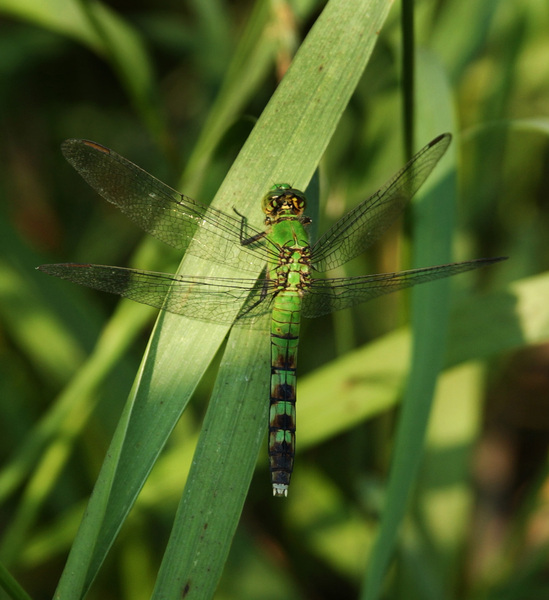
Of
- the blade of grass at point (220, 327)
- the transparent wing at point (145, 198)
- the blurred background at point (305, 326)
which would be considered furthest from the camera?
the blurred background at point (305, 326)

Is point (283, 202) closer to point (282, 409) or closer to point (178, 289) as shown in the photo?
point (178, 289)

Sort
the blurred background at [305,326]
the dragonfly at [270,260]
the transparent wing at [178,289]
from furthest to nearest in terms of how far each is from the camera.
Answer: the blurred background at [305,326], the dragonfly at [270,260], the transparent wing at [178,289]

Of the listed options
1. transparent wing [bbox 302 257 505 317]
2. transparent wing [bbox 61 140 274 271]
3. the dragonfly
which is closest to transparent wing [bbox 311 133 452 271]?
the dragonfly

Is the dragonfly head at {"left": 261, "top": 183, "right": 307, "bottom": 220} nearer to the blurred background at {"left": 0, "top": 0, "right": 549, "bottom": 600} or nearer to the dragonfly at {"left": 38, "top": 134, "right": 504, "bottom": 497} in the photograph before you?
the dragonfly at {"left": 38, "top": 134, "right": 504, "bottom": 497}

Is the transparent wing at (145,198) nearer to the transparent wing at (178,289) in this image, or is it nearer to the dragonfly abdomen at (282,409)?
the transparent wing at (178,289)

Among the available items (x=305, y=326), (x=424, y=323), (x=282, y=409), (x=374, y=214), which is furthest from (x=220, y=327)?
(x=305, y=326)

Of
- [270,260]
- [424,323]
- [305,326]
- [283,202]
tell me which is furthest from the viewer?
[305,326]

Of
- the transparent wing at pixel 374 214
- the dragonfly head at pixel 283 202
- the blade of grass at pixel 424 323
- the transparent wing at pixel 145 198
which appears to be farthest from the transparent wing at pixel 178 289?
the blade of grass at pixel 424 323
